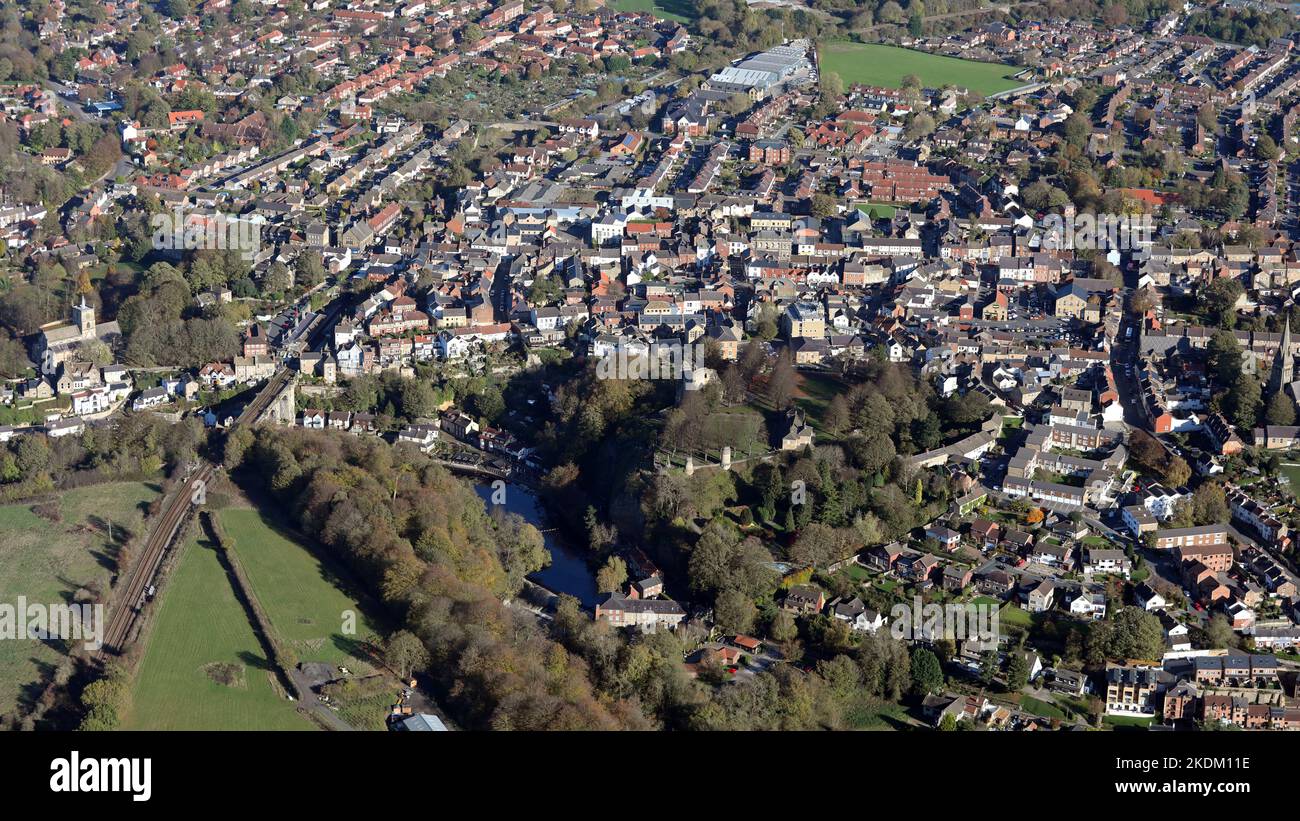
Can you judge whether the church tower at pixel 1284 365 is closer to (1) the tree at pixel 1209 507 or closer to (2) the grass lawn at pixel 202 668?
(1) the tree at pixel 1209 507

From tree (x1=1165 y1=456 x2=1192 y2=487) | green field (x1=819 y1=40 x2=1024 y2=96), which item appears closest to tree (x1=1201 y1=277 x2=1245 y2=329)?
tree (x1=1165 y1=456 x2=1192 y2=487)

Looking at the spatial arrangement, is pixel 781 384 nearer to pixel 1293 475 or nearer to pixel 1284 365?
pixel 1293 475

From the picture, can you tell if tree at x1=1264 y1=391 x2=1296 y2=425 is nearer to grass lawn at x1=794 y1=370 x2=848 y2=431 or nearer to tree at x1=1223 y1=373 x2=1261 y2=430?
tree at x1=1223 y1=373 x2=1261 y2=430

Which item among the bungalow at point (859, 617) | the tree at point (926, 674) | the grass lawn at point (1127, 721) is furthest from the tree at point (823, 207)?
the grass lawn at point (1127, 721)

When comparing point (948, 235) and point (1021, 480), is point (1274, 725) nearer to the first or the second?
point (1021, 480)

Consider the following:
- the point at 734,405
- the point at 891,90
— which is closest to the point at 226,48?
the point at 891,90
